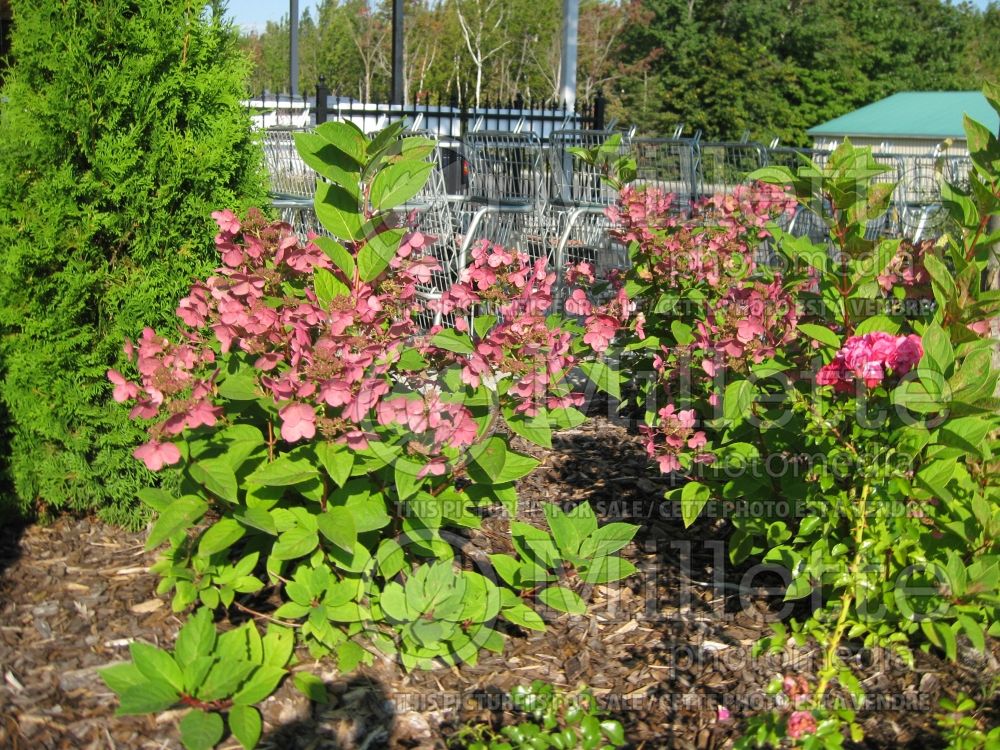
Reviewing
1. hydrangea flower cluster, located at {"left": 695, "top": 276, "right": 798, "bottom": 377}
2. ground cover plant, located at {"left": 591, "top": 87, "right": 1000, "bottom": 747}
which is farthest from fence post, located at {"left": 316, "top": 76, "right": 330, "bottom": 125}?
hydrangea flower cluster, located at {"left": 695, "top": 276, "right": 798, "bottom": 377}

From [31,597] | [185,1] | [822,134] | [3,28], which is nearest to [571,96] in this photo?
[3,28]

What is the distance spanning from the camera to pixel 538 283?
8.43 feet

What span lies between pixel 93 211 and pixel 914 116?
1014 inches

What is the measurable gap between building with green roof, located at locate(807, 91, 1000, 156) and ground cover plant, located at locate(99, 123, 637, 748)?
65.8 feet

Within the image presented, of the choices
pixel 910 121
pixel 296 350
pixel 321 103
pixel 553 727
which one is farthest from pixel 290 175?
pixel 910 121

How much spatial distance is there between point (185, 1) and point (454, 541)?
1.83 metres

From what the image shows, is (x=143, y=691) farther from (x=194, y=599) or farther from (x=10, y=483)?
(x=10, y=483)

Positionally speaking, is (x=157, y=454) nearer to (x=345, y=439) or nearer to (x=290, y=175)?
(x=345, y=439)

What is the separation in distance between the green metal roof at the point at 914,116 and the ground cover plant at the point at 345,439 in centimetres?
2144

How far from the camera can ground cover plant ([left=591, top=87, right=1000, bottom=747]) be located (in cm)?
229

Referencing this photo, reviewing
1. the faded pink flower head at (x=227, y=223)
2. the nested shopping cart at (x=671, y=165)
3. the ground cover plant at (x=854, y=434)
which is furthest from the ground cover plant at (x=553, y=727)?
the nested shopping cart at (x=671, y=165)

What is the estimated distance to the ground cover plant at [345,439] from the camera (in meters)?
2.17

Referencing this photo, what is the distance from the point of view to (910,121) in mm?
24672

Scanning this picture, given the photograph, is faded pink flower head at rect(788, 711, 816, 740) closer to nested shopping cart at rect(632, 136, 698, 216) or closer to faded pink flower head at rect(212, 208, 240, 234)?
faded pink flower head at rect(212, 208, 240, 234)
